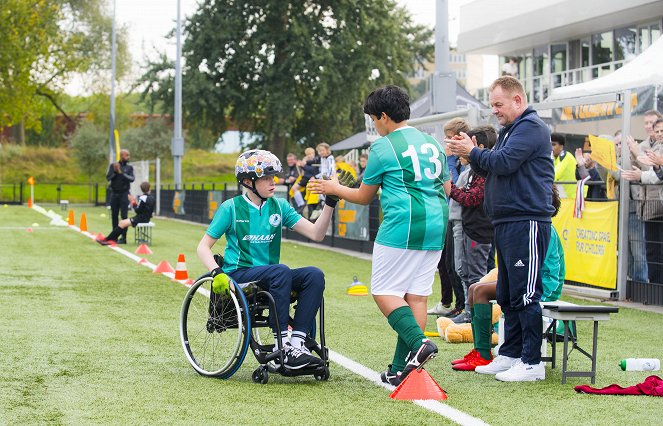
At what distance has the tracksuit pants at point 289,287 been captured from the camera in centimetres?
690

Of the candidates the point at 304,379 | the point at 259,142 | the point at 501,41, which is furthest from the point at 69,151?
the point at 304,379

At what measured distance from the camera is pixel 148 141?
74.1m

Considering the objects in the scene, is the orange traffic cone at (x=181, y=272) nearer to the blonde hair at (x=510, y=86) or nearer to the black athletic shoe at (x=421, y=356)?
the blonde hair at (x=510, y=86)

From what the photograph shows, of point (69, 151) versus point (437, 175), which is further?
point (69, 151)

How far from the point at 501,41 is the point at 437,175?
3459cm

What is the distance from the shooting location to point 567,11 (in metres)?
35.8

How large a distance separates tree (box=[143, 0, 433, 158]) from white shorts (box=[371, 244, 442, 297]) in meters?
44.0

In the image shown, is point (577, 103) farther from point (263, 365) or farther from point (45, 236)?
point (45, 236)

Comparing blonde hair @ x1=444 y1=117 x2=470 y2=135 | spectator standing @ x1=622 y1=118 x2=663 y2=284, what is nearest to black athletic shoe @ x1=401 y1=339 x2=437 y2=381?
blonde hair @ x1=444 y1=117 x2=470 y2=135

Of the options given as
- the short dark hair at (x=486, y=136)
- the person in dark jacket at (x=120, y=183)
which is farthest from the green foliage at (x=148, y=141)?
the short dark hair at (x=486, y=136)

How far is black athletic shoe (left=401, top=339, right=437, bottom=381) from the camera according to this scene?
6379mm

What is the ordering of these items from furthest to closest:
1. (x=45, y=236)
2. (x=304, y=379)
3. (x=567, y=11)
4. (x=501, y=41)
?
1. (x=501, y=41)
2. (x=567, y=11)
3. (x=45, y=236)
4. (x=304, y=379)

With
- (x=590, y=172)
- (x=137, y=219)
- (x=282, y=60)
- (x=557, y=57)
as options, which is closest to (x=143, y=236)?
(x=137, y=219)

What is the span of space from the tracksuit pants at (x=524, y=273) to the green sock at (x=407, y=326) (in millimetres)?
808
